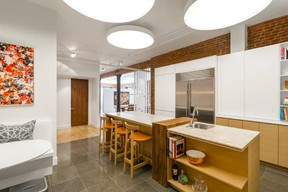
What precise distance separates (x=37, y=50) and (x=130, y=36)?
1777 mm

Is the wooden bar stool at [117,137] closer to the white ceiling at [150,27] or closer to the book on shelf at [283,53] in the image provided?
the white ceiling at [150,27]

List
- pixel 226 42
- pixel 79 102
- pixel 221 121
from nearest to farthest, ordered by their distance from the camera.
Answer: pixel 221 121
pixel 226 42
pixel 79 102

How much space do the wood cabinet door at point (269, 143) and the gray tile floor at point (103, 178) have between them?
0.68 ft

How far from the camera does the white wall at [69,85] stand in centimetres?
530

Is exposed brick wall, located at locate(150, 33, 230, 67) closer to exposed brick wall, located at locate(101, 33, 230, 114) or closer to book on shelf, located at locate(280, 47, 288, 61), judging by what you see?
exposed brick wall, located at locate(101, 33, 230, 114)

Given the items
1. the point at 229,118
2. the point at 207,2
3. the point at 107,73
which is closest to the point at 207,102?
the point at 229,118

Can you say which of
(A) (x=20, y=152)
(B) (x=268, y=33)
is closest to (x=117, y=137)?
(A) (x=20, y=152)

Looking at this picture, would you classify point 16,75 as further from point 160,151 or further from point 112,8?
point 160,151

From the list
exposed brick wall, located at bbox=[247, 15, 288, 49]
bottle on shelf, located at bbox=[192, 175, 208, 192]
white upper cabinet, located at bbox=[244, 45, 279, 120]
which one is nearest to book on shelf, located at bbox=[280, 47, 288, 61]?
white upper cabinet, located at bbox=[244, 45, 279, 120]

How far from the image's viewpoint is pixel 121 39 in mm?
2781

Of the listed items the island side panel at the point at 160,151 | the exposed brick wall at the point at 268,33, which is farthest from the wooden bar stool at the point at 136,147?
the exposed brick wall at the point at 268,33

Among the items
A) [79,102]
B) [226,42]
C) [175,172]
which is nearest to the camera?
[175,172]

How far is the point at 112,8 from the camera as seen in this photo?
1.59 m

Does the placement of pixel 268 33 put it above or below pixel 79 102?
above
